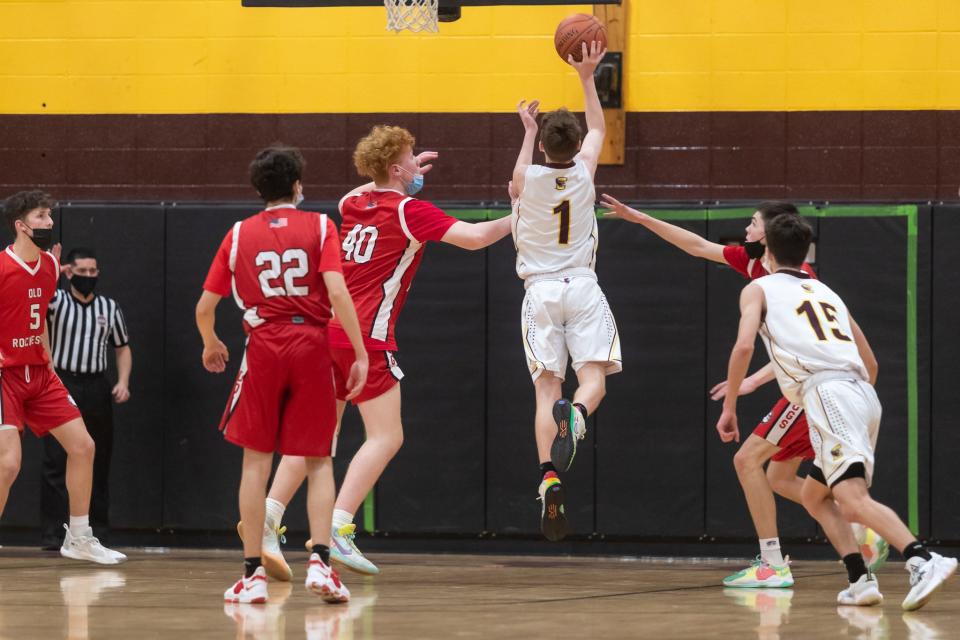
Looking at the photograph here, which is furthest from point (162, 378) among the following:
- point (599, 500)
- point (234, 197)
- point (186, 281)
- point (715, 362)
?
point (715, 362)

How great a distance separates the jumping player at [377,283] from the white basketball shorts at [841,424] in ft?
6.57

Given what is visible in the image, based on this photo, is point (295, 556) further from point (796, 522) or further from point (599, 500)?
point (796, 522)

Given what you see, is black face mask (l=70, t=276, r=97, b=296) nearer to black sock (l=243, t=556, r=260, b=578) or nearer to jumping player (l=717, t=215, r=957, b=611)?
black sock (l=243, t=556, r=260, b=578)

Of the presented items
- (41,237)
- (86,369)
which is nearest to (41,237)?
(41,237)

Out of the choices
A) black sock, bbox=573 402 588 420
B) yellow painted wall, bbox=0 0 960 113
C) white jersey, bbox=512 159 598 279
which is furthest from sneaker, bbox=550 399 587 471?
yellow painted wall, bbox=0 0 960 113

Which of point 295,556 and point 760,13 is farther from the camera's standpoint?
point 760,13

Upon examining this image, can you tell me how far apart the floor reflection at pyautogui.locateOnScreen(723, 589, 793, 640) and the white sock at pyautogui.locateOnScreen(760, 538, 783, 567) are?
18cm

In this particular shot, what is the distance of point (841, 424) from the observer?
6.51 metres

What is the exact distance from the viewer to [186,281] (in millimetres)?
10375

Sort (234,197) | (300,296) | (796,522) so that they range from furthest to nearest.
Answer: (234,197), (796,522), (300,296)

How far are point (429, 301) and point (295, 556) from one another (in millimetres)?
2034

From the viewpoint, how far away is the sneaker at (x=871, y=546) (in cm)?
792

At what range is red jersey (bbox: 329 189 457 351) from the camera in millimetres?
7719

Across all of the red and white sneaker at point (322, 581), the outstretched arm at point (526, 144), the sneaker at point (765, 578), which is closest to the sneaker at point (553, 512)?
the sneaker at point (765, 578)
